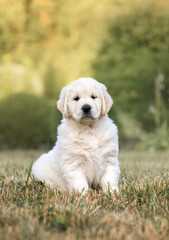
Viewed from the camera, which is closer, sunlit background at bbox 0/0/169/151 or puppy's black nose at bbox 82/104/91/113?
puppy's black nose at bbox 82/104/91/113

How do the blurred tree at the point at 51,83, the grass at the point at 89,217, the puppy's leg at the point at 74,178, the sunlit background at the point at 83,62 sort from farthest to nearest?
1. the blurred tree at the point at 51,83
2. the sunlit background at the point at 83,62
3. the puppy's leg at the point at 74,178
4. the grass at the point at 89,217

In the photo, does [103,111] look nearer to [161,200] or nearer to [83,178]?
[83,178]

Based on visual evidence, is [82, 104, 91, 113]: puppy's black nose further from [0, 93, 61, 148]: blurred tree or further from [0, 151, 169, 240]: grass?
[0, 93, 61, 148]: blurred tree

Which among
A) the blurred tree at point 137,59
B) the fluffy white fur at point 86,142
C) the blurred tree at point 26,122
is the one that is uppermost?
the blurred tree at point 137,59

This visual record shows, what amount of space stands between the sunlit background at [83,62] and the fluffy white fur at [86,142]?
7.27 meters

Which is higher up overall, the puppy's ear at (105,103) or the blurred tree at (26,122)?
the puppy's ear at (105,103)

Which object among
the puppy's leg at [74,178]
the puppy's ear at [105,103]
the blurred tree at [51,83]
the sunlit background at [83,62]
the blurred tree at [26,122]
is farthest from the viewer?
the blurred tree at [51,83]

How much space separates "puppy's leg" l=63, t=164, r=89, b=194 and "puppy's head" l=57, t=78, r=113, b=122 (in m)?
0.47

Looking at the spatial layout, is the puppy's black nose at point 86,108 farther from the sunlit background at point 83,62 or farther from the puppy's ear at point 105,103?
the sunlit background at point 83,62

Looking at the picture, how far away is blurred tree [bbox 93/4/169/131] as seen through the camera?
1346cm

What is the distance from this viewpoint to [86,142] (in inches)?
136

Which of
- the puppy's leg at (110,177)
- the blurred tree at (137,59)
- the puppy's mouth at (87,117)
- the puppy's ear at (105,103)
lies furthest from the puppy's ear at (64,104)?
the blurred tree at (137,59)

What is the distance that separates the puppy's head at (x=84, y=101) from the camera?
341cm

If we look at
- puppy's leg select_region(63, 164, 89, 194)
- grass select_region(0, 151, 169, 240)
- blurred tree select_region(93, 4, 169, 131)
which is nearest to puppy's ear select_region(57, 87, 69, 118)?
puppy's leg select_region(63, 164, 89, 194)
